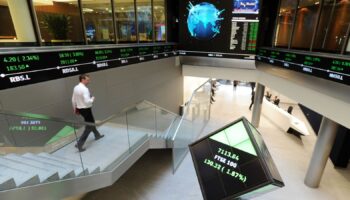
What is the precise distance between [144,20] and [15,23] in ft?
13.6

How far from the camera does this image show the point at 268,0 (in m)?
7.14

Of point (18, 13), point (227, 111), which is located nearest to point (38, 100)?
point (18, 13)

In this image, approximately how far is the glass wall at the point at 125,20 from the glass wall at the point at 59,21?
1393 millimetres

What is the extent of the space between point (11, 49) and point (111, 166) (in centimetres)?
255

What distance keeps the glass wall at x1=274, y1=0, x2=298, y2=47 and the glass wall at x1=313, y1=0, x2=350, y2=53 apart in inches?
43.4

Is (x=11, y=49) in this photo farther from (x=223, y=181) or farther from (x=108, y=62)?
(x=223, y=181)

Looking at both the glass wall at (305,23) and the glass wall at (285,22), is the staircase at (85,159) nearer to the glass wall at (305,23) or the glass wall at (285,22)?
the glass wall at (305,23)

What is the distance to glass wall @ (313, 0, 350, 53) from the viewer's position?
4531mm

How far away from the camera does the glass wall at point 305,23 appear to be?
5.43 metres

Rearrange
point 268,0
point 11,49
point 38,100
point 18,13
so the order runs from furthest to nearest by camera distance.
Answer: point 268,0
point 38,100
point 18,13
point 11,49

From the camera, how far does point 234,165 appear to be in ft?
6.21

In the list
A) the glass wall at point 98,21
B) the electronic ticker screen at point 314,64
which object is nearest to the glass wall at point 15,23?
the glass wall at point 98,21

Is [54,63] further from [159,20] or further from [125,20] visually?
[159,20]

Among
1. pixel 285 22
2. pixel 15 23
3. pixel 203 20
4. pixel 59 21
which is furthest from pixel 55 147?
pixel 285 22
